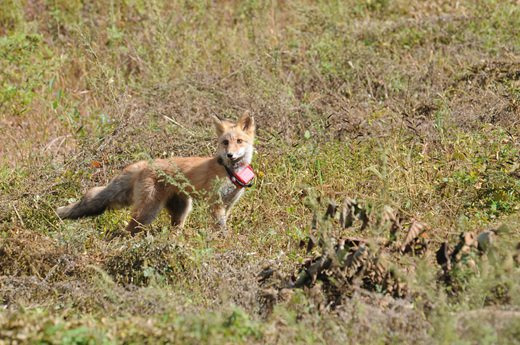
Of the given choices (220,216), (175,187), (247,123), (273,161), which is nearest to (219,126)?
(247,123)

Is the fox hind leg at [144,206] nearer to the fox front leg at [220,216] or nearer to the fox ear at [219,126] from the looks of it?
the fox front leg at [220,216]

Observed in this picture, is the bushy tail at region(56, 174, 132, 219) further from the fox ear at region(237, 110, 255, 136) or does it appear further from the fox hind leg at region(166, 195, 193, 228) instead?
the fox ear at region(237, 110, 255, 136)

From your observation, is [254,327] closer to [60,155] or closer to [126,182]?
[126,182]

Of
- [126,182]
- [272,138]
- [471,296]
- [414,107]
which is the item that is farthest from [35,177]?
[471,296]

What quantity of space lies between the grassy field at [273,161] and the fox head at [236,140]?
385mm

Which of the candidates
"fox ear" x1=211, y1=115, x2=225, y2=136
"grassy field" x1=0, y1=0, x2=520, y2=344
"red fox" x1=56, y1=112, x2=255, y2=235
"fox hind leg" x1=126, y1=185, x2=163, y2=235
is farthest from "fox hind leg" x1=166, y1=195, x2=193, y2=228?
"fox ear" x1=211, y1=115, x2=225, y2=136

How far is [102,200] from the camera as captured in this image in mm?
8195

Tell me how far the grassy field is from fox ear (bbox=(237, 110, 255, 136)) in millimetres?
434

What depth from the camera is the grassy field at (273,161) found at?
199 inches

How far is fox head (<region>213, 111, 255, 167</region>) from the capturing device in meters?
8.63

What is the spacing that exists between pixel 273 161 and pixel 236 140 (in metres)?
0.70

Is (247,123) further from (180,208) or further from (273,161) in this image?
(180,208)

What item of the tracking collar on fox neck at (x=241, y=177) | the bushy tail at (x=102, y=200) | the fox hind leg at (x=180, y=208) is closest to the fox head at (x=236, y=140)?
the tracking collar on fox neck at (x=241, y=177)

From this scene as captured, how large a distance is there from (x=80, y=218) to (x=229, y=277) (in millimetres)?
2451
